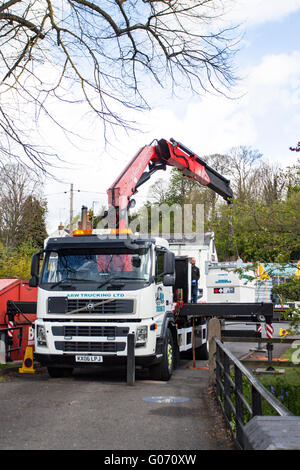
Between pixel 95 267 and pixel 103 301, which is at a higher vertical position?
pixel 95 267

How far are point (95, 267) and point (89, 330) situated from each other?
1.22m

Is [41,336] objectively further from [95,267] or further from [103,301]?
[95,267]

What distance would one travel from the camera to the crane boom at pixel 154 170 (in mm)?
12445

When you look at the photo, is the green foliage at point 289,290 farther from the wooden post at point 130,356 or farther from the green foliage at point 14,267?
the green foliage at point 14,267

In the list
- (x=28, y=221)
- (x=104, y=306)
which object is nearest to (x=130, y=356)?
(x=104, y=306)

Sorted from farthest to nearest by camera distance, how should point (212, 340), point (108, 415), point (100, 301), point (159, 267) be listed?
point (159, 267) < point (100, 301) < point (212, 340) < point (108, 415)

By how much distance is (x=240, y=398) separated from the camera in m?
5.71

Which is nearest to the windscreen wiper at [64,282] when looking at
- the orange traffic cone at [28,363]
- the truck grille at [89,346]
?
the truck grille at [89,346]

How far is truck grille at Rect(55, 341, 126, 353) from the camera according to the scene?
10.8 metres

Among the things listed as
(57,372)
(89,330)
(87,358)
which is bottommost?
(57,372)

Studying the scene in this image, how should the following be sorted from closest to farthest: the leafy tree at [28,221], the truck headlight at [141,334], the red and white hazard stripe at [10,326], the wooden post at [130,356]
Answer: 1. the wooden post at [130,356]
2. the truck headlight at [141,334]
3. the red and white hazard stripe at [10,326]
4. the leafy tree at [28,221]

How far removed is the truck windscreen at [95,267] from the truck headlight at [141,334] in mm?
909
